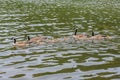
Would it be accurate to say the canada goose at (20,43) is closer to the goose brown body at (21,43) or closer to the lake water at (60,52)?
the goose brown body at (21,43)

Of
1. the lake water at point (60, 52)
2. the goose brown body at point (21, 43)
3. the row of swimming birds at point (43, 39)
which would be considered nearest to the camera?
the lake water at point (60, 52)

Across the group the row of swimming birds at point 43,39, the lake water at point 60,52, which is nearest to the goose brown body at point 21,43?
the row of swimming birds at point 43,39

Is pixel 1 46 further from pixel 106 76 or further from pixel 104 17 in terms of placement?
pixel 104 17

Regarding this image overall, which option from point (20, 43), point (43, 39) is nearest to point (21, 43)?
point (20, 43)

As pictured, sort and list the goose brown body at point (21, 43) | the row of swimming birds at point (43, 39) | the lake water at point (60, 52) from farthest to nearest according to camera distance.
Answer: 1. the row of swimming birds at point (43, 39)
2. the goose brown body at point (21, 43)
3. the lake water at point (60, 52)

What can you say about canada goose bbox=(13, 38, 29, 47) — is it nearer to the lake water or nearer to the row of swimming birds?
the row of swimming birds

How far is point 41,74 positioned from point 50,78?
1.03 meters

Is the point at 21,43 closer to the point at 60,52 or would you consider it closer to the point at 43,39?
the point at 43,39

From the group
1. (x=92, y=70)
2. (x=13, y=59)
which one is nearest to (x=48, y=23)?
(x=13, y=59)

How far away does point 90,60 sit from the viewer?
22594mm

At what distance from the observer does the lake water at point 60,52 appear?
19.5 metres

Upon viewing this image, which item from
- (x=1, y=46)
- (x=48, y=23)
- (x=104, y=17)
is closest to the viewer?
(x=1, y=46)

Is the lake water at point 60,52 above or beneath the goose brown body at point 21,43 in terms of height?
beneath

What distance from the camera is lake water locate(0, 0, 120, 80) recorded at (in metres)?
19.5
